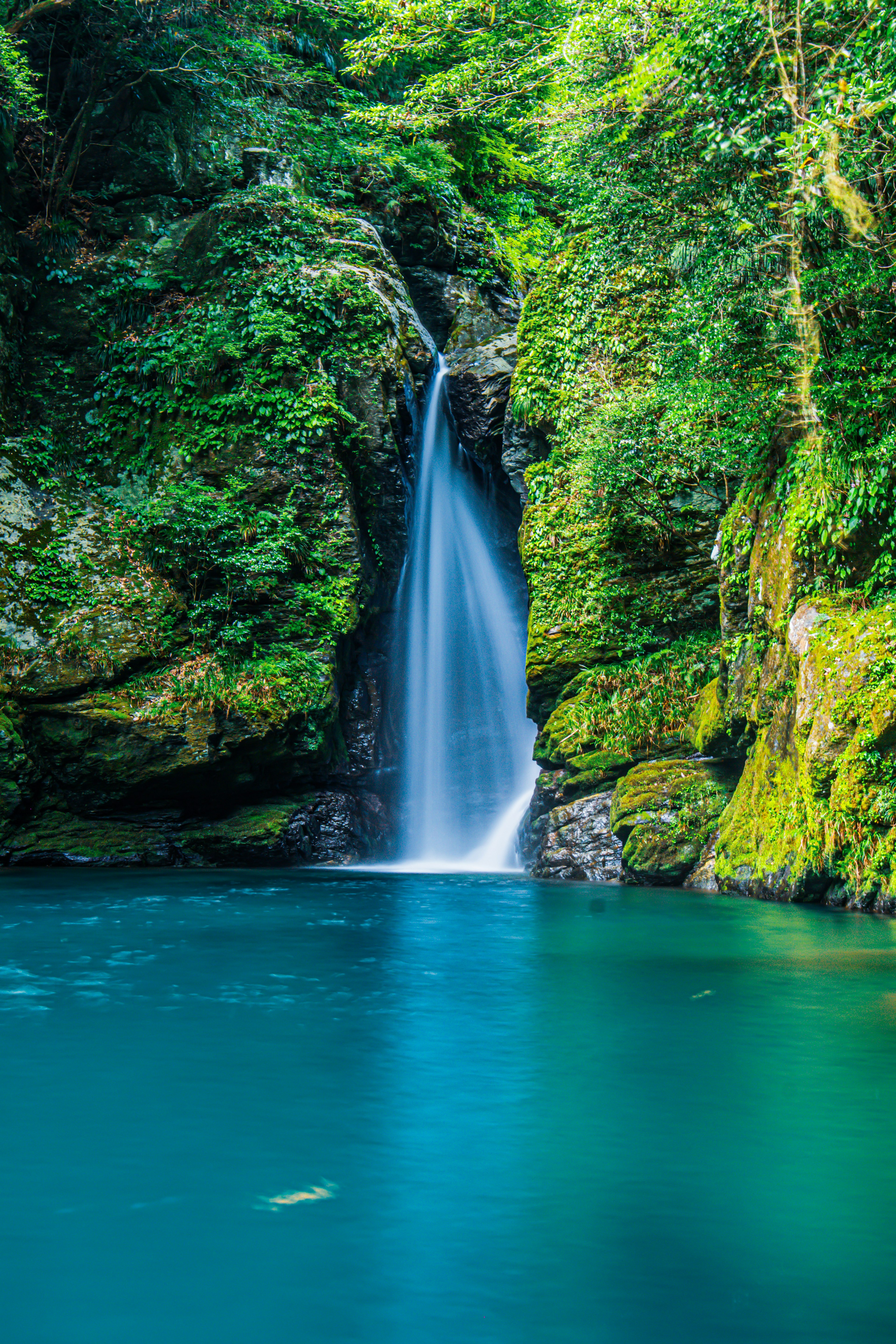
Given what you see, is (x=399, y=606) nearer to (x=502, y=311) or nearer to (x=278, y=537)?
(x=278, y=537)

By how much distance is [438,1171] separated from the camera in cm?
331

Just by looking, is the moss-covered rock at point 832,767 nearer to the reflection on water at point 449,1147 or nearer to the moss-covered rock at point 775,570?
the moss-covered rock at point 775,570

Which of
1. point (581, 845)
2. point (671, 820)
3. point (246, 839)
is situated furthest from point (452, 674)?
point (671, 820)

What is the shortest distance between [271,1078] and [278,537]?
12293 millimetres

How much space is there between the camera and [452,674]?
18.0m

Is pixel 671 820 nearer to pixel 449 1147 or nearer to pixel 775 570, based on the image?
pixel 775 570

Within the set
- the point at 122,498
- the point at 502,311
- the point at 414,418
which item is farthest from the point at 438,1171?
the point at 502,311

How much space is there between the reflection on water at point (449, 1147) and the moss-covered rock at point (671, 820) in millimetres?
4605

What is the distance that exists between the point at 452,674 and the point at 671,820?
685cm

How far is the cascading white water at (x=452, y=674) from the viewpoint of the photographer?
1769cm

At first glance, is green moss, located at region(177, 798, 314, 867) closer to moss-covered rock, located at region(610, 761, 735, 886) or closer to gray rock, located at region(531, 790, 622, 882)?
gray rock, located at region(531, 790, 622, 882)

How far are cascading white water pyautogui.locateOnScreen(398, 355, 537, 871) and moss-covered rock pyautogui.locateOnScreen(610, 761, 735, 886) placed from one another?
5.40 m

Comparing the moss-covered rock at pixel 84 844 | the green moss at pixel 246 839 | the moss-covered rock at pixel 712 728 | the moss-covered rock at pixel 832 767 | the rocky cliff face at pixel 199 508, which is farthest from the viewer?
the green moss at pixel 246 839

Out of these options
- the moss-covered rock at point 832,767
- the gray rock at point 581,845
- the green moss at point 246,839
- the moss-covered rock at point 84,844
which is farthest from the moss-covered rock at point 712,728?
the moss-covered rock at point 84,844
